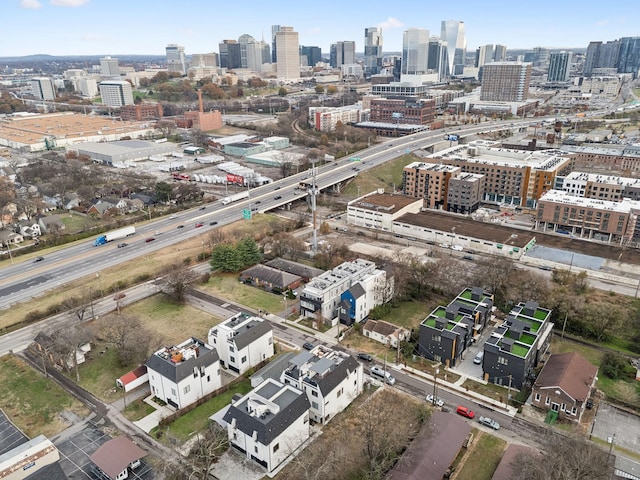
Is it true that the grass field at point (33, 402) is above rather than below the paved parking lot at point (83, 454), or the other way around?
below

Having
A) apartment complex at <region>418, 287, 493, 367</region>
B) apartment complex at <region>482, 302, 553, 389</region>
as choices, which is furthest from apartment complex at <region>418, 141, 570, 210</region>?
apartment complex at <region>482, 302, 553, 389</region>

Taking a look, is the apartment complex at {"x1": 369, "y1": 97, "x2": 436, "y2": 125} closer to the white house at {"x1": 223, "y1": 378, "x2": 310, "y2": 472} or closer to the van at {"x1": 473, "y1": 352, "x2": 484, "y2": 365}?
the van at {"x1": 473, "y1": 352, "x2": 484, "y2": 365}

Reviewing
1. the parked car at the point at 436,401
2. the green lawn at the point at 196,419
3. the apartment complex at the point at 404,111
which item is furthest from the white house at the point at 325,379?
the apartment complex at the point at 404,111

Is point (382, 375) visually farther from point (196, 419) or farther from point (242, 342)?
point (196, 419)

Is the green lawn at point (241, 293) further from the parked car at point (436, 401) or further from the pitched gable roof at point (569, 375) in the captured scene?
the pitched gable roof at point (569, 375)

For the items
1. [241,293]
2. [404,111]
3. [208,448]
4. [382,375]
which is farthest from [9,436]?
[404,111]

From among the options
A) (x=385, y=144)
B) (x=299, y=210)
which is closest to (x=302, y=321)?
(x=299, y=210)
